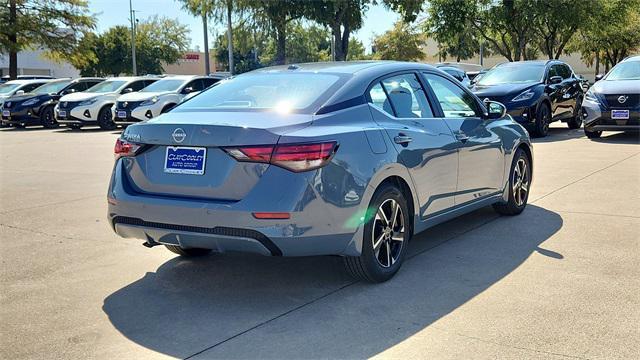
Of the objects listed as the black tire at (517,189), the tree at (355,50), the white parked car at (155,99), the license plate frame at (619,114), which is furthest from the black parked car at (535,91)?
the tree at (355,50)

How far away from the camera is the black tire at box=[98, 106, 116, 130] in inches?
781

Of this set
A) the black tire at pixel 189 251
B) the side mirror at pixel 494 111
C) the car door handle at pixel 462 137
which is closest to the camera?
the black tire at pixel 189 251

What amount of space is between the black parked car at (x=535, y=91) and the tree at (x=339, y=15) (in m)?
15.7

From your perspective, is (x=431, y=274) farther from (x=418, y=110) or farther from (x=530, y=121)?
(x=530, y=121)

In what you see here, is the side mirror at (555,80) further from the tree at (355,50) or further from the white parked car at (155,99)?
the tree at (355,50)

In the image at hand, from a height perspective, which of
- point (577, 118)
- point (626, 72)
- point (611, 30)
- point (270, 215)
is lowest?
A: point (577, 118)

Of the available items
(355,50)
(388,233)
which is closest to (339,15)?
(388,233)

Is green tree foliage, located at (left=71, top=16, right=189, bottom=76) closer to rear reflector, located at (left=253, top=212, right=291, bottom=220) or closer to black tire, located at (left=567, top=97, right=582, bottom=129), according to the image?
black tire, located at (left=567, top=97, right=582, bottom=129)

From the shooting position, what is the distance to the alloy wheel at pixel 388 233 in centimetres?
446

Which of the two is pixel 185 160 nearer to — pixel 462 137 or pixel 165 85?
pixel 462 137

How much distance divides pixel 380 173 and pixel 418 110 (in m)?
1.02

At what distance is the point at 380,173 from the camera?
4305 mm

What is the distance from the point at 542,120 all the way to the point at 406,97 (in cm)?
1012

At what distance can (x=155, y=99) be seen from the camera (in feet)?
59.1
